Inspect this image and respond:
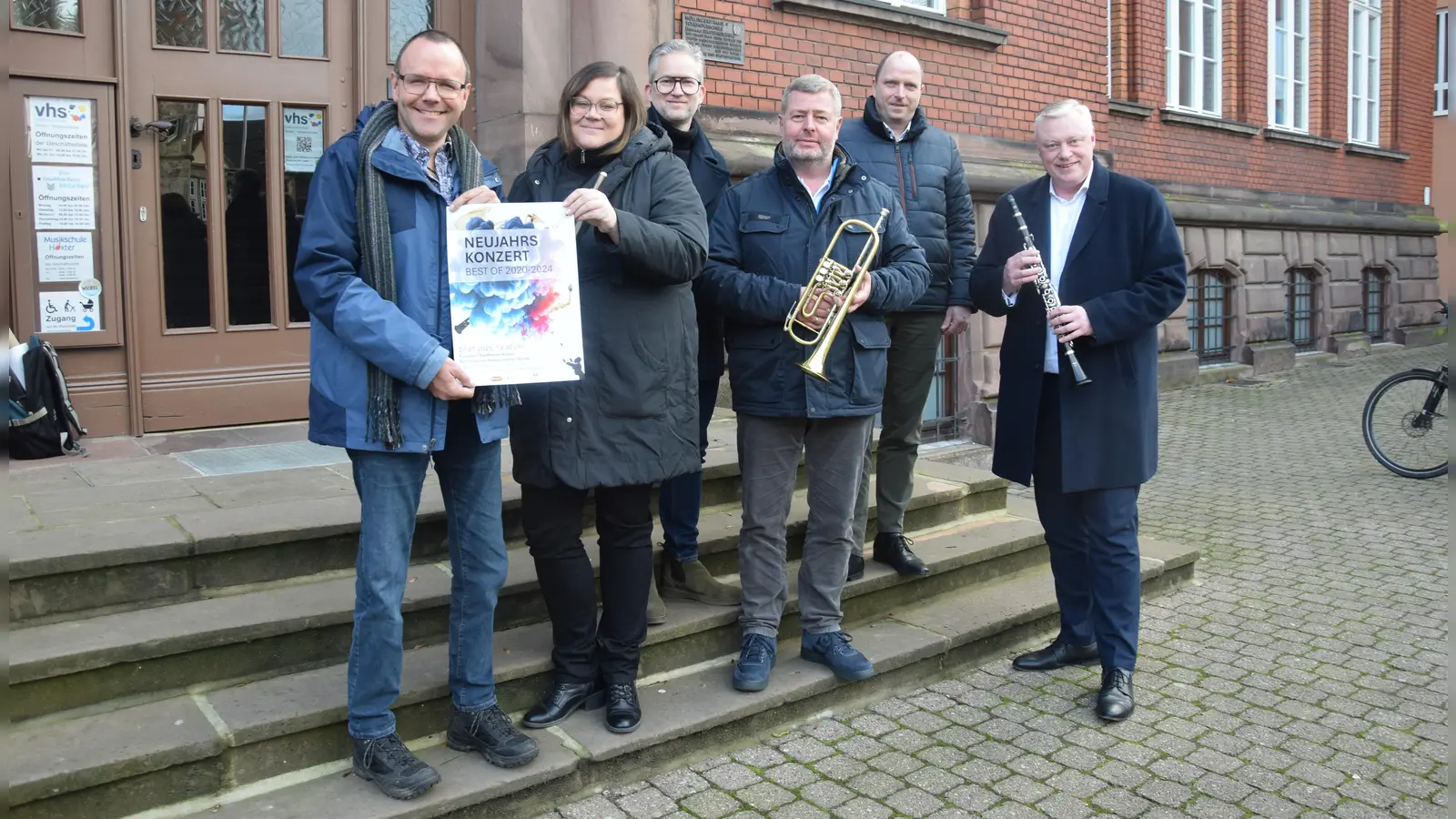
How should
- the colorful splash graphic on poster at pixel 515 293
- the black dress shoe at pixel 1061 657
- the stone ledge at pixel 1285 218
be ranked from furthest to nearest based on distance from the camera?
the stone ledge at pixel 1285 218 < the black dress shoe at pixel 1061 657 < the colorful splash graphic on poster at pixel 515 293

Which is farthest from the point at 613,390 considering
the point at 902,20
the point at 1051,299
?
the point at 902,20

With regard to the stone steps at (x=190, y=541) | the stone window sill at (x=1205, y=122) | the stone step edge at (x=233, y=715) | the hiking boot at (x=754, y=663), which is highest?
the stone window sill at (x=1205, y=122)

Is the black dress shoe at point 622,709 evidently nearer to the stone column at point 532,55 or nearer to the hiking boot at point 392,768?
the hiking boot at point 392,768

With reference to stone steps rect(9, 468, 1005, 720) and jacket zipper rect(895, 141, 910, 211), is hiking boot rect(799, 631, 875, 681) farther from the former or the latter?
jacket zipper rect(895, 141, 910, 211)

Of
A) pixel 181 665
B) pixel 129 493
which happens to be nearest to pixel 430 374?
pixel 181 665

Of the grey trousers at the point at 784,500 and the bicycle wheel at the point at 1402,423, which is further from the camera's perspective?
the bicycle wheel at the point at 1402,423

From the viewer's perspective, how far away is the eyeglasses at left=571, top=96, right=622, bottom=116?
3559mm

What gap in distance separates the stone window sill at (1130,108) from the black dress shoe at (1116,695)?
9.45 metres

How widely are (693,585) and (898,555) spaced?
96 cm

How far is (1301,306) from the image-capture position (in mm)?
15703

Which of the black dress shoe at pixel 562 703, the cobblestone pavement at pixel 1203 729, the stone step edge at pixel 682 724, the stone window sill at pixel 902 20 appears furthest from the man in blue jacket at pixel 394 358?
the stone window sill at pixel 902 20

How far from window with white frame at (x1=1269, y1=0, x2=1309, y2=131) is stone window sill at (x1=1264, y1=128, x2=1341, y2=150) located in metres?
0.17

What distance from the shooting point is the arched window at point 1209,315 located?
13.8 meters

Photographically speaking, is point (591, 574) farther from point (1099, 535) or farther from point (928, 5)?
point (928, 5)
